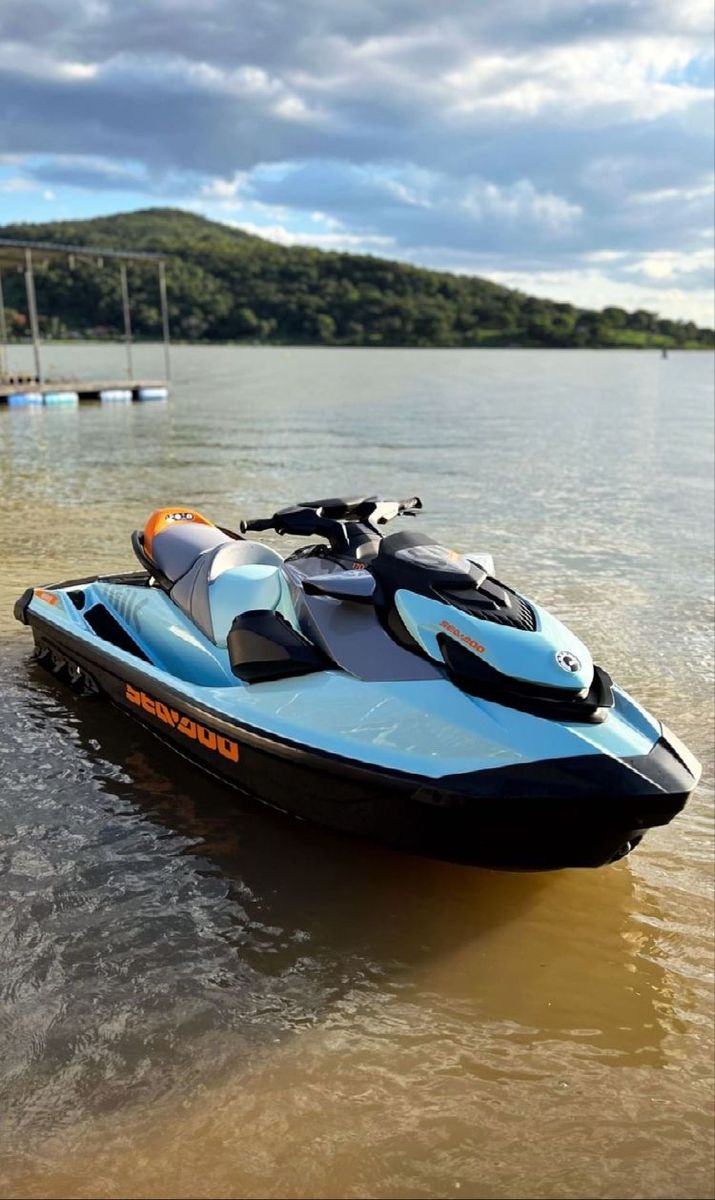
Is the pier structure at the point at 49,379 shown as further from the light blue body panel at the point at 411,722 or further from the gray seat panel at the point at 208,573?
the light blue body panel at the point at 411,722

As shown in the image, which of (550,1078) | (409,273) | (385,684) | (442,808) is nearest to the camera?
(550,1078)

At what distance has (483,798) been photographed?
285cm

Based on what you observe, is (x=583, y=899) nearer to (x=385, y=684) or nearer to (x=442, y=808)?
(x=442, y=808)

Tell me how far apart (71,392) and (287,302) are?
64929 mm

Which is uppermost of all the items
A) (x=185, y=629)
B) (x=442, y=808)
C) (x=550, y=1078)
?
(x=185, y=629)

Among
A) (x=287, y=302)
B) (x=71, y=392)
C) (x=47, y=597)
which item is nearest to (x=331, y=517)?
(x=47, y=597)

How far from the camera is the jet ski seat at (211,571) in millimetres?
3943

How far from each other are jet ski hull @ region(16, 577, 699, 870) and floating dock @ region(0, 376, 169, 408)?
28.7m

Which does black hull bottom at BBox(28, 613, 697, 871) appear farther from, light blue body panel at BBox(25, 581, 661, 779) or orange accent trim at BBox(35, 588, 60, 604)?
orange accent trim at BBox(35, 588, 60, 604)

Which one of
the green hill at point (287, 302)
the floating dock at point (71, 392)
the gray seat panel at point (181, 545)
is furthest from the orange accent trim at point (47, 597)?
the green hill at point (287, 302)

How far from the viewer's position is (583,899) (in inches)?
133

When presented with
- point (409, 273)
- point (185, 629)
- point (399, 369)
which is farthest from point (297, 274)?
point (185, 629)

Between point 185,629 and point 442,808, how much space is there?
1725 millimetres

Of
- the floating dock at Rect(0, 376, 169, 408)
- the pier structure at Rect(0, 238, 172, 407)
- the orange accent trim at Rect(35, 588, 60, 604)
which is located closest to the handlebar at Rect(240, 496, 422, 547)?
the orange accent trim at Rect(35, 588, 60, 604)
